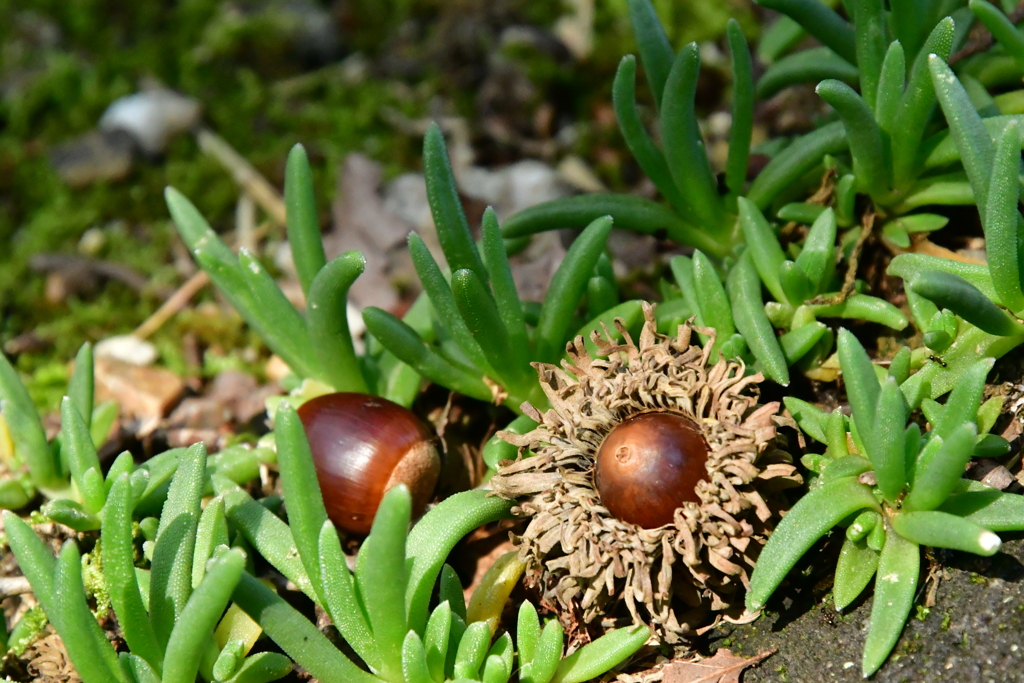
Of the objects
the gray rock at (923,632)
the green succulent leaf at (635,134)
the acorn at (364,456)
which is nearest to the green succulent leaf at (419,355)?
the acorn at (364,456)

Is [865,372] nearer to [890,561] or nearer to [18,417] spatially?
[890,561]

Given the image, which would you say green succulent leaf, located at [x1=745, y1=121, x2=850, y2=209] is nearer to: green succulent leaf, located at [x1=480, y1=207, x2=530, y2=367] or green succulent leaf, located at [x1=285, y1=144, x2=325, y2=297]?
green succulent leaf, located at [x1=480, y1=207, x2=530, y2=367]

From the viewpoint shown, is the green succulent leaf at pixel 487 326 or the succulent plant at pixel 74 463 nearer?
the green succulent leaf at pixel 487 326

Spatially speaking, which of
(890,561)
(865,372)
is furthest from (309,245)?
(890,561)

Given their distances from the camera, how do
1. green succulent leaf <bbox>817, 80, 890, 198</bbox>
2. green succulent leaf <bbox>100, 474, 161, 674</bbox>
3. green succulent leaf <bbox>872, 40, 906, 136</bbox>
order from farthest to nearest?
green succulent leaf <bbox>872, 40, 906, 136</bbox>, green succulent leaf <bbox>817, 80, 890, 198</bbox>, green succulent leaf <bbox>100, 474, 161, 674</bbox>

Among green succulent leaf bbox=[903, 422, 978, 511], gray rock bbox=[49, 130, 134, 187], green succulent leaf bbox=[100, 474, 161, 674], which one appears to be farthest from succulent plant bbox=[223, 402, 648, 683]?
gray rock bbox=[49, 130, 134, 187]

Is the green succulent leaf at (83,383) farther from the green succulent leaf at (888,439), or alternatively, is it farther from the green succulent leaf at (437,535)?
the green succulent leaf at (888,439)
